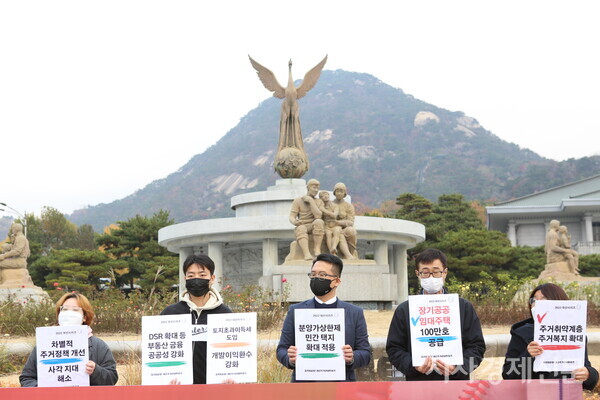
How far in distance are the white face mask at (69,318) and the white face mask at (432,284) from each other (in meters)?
2.40

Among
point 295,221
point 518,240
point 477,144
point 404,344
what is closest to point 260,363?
point 404,344

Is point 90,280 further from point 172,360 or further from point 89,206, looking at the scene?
point 89,206

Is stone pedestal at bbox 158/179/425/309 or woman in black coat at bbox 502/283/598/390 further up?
stone pedestal at bbox 158/179/425/309

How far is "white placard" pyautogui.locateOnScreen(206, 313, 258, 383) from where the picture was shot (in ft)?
15.9

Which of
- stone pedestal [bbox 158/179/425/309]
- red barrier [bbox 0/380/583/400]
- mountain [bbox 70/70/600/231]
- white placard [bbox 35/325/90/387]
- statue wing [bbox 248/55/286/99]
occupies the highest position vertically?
mountain [bbox 70/70/600/231]

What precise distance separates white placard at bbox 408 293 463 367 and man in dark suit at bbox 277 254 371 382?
1.29ft

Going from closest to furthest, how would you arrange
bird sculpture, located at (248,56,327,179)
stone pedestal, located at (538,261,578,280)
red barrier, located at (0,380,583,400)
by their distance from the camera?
red barrier, located at (0,380,583,400) < stone pedestal, located at (538,261,578,280) < bird sculpture, located at (248,56,327,179)

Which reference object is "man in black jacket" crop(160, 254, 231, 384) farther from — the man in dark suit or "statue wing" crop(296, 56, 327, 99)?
"statue wing" crop(296, 56, 327, 99)

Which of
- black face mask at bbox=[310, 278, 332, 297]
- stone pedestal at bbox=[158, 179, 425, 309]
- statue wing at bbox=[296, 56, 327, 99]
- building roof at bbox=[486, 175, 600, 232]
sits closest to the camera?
black face mask at bbox=[310, 278, 332, 297]

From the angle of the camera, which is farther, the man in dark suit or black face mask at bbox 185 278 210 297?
black face mask at bbox 185 278 210 297

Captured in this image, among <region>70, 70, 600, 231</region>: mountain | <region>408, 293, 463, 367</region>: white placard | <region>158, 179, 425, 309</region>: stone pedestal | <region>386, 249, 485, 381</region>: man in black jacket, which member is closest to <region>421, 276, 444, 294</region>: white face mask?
<region>386, 249, 485, 381</region>: man in black jacket

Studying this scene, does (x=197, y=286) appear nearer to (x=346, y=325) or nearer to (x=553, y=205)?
(x=346, y=325)

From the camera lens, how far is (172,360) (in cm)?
492

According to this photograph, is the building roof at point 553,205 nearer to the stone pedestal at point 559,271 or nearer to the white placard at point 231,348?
the stone pedestal at point 559,271
